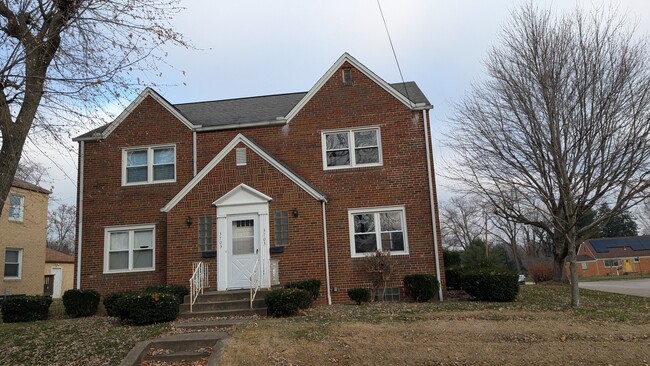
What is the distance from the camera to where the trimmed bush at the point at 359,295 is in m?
13.4

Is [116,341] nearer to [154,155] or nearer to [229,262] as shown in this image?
[229,262]

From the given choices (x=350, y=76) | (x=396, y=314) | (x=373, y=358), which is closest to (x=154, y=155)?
(x=350, y=76)

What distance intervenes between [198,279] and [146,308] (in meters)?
2.38

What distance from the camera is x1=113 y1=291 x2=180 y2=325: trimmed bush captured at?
429 inches

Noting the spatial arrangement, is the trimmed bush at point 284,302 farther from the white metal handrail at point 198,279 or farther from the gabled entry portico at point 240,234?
the gabled entry portico at point 240,234

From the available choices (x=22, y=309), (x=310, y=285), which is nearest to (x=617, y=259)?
(x=310, y=285)

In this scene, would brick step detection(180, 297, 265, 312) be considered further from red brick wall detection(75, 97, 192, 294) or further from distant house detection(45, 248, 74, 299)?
distant house detection(45, 248, 74, 299)

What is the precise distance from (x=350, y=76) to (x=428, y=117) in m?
2.82

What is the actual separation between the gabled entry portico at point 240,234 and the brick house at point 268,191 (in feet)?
0.09

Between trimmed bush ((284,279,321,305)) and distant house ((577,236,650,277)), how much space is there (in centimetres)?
6216

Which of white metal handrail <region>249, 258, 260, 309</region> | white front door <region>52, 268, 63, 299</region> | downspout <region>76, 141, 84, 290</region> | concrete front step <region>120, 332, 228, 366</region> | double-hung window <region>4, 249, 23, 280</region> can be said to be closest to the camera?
concrete front step <region>120, 332, 228, 366</region>

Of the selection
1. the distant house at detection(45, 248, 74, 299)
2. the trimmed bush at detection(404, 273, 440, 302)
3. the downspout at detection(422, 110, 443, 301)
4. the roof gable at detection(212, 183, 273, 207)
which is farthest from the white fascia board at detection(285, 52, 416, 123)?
the distant house at detection(45, 248, 74, 299)

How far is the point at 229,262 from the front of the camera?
13883 millimetres

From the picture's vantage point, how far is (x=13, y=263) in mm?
25656
